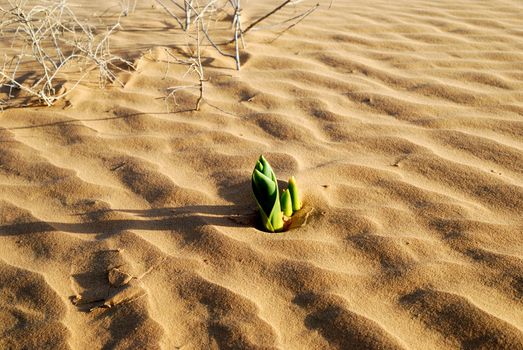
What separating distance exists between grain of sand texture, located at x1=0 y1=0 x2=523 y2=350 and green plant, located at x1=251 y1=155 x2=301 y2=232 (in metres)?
0.08

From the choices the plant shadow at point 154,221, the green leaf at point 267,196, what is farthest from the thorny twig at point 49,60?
the green leaf at point 267,196

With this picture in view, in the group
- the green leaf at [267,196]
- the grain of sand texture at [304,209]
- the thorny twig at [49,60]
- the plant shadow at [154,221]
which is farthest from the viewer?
the thorny twig at [49,60]

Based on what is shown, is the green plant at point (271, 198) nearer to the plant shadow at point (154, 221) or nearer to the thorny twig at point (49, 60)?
the plant shadow at point (154, 221)

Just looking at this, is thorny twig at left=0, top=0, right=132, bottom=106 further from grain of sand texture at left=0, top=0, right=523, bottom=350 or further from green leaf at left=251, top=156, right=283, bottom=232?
green leaf at left=251, top=156, right=283, bottom=232

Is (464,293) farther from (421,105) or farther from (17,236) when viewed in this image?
(17,236)

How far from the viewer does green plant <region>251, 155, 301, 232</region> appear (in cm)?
213

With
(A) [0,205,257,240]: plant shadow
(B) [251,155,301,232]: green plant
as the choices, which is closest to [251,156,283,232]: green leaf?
(B) [251,155,301,232]: green plant

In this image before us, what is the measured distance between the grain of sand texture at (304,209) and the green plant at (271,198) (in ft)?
0.26

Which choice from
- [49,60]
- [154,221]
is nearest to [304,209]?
[154,221]

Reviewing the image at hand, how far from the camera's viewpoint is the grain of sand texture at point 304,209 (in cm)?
185

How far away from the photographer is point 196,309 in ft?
6.29

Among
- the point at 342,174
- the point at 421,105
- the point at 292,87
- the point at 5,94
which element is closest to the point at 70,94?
the point at 5,94

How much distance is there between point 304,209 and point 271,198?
27cm

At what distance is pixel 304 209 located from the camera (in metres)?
2.37
